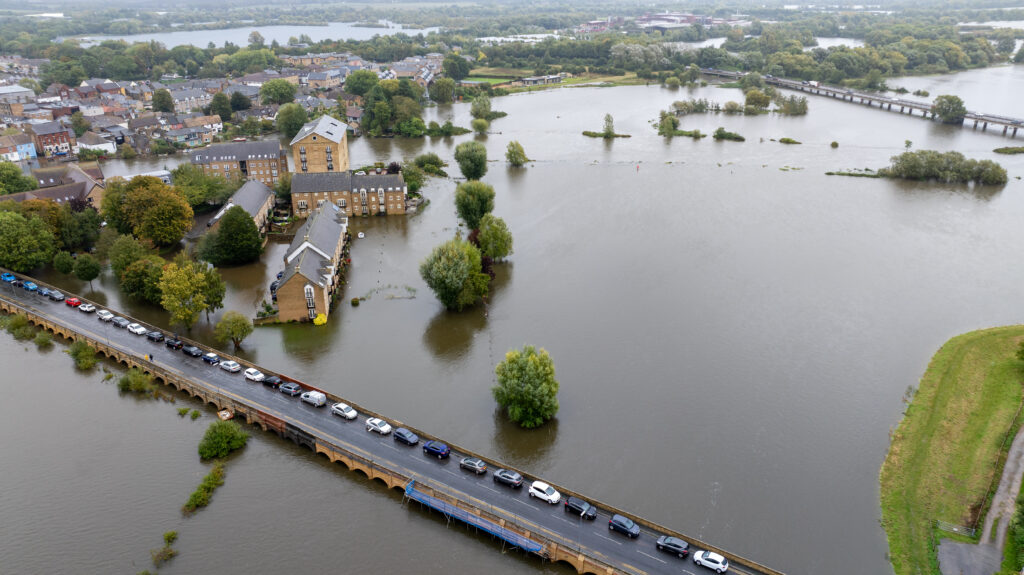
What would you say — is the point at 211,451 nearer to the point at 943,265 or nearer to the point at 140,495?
the point at 140,495

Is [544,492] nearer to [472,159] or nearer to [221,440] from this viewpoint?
[221,440]

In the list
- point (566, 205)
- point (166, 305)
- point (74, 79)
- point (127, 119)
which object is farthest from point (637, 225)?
point (74, 79)

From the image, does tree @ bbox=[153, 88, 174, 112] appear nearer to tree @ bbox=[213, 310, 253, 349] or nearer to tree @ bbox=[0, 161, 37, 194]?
tree @ bbox=[0, 161, 37, 194]

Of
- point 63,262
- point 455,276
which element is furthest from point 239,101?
point 455,276

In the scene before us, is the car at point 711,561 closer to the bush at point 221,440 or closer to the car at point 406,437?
the car at point 406,437

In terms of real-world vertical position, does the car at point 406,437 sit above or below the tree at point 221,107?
below

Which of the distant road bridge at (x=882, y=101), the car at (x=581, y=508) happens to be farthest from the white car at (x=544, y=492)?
the distant road bridge at (x=882, y=101)

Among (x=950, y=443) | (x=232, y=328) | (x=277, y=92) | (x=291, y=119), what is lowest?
(x=950, y=443)
